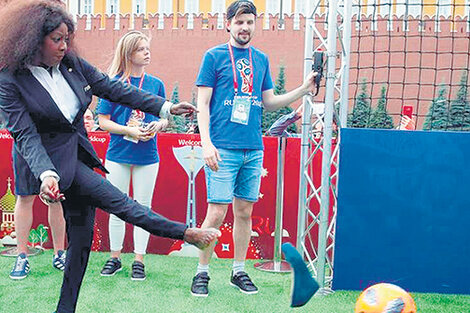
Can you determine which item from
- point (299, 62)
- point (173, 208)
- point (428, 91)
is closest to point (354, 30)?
point (428, 91)

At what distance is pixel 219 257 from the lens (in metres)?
4.75

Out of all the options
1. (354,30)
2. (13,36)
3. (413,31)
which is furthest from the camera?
(413,31)

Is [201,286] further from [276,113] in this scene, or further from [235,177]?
[276,113]

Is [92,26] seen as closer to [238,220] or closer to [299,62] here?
[299,62]

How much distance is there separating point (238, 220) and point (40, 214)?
2.10 m

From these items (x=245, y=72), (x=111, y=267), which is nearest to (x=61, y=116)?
(x=245, y=72)

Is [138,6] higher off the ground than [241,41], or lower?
higher

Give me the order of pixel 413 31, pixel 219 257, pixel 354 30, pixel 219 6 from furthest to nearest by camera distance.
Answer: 1. pixel 219 6
2. pixel 413 31
3. pixel 354 30
4. pixel 219 257

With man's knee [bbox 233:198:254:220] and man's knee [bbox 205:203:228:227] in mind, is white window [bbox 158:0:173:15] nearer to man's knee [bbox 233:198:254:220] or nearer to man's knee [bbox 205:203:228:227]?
man's knee [bbox 233:198:254:220]

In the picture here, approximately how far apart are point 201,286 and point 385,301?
4.65 feet

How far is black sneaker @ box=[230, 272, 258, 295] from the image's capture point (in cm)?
362

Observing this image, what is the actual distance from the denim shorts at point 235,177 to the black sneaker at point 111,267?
98 centimetres

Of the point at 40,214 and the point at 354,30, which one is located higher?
the point at 354,30

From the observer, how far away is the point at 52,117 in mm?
2465
